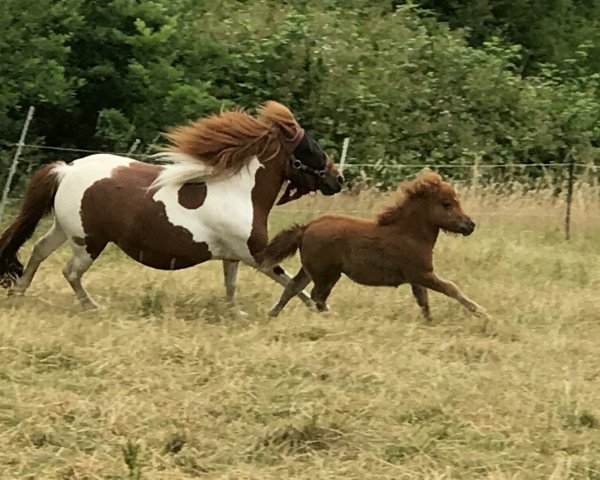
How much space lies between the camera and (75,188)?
7121 millimetres

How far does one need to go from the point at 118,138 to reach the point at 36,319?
322 inches

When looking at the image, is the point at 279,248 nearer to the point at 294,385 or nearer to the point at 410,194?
the point at 410,194

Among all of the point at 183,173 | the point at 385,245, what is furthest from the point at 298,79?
the point at 385,245

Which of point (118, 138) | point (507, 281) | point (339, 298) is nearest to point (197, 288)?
point (339, 298)

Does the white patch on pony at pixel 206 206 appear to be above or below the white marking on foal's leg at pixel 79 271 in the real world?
above

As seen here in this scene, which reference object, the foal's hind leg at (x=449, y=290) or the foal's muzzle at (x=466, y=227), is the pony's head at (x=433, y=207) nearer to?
the foal's muzzle at (x=466, y=227)

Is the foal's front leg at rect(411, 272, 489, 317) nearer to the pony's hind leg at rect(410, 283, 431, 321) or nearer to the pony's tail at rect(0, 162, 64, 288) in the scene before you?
the pony's hind leg at rect(410, 283, 431, 321)

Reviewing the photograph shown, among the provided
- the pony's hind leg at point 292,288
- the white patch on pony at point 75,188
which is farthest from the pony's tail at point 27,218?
the pony's hind leg at point 292,288

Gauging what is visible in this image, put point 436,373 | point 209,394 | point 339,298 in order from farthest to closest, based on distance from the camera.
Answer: point 339,298 → point 436,373 → point 209,394

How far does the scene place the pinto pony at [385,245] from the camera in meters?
6.93

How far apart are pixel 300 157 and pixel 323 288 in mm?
981

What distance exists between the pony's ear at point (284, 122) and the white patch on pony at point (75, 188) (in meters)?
1.05

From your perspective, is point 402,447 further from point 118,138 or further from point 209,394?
point 118,138

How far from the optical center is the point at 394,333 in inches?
253
